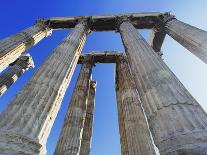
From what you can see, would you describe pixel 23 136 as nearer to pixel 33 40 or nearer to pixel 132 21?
pixel 33 40

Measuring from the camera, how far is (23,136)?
7312 millimetres

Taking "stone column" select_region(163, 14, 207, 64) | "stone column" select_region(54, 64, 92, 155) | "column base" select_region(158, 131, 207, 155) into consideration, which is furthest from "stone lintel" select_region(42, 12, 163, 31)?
"column base" select_region(158, 131, 207, 155)

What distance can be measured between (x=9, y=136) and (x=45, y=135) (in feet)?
4.87

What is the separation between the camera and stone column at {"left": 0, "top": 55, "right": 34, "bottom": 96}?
21.3 meters

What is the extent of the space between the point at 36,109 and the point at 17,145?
1793 mm

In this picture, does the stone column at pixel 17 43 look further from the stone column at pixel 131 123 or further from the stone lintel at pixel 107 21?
the stone column at pixel 131 123

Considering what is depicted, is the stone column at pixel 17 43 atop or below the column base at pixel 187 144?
atop

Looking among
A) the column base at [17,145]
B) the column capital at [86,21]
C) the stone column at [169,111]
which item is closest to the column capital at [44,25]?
the column capital at [86,21]

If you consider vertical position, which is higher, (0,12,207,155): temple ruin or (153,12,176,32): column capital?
(153,12,176,32): column capital

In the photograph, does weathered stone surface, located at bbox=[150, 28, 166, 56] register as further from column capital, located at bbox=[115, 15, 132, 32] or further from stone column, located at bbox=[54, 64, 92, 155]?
stone column, located at bbox=[54, 64, 92, 155]

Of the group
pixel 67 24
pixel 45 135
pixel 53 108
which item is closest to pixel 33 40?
pixel 67 24

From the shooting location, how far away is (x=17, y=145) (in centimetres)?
704

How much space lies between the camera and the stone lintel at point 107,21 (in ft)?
67.6

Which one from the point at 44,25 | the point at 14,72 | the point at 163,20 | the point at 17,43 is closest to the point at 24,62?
the point at 14,72
